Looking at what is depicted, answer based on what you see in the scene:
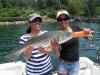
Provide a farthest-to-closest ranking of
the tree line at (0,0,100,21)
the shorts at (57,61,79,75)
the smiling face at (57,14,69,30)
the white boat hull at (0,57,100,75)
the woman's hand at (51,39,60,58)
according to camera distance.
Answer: the tree line at (0,0,100,21), the white boat hull at (0,57,100,75), the shorts at (57,61,79,75), the smiling face at (57,14,69,30), the woman's hand at (51,39,60,58)

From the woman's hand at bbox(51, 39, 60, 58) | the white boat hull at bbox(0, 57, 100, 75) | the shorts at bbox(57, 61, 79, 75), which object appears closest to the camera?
the woman's hand at bbox(51, 39, 60, 58)

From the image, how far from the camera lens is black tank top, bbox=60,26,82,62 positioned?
4.22m

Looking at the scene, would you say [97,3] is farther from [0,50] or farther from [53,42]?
[53,42]

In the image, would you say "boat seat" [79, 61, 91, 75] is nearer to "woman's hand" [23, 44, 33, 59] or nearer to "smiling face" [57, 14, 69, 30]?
"smiling face" [57, 14, 69, 30]

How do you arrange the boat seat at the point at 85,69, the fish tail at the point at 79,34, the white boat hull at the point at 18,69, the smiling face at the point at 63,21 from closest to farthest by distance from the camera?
1. the fish tail at the point at 79,34
2. the smiling face at the point at 63,21
3. the white boat hull at the point at 18,69
4. the boat seat at the point at 85,69

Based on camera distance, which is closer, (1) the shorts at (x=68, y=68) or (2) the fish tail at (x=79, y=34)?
(2) the fish tail at (x=79, y=34)

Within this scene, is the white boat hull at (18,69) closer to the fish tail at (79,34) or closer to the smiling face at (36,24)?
the fish tail at (79,34)

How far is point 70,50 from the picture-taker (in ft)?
13.9

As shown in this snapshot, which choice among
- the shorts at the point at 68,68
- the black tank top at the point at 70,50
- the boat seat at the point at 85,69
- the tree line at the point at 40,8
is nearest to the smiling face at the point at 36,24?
the black tank top at the point at 70,50

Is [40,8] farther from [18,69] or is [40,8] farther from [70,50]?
[70,50]

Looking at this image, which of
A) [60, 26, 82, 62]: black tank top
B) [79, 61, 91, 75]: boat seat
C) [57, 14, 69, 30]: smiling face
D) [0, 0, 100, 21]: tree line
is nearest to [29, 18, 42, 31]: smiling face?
[57, 14, 69, 30]: smiling face

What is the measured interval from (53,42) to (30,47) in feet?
1.06

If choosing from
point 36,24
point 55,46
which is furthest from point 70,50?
point 36,24

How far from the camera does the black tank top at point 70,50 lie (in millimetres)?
4223
